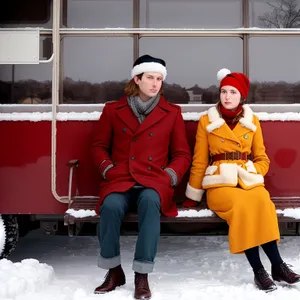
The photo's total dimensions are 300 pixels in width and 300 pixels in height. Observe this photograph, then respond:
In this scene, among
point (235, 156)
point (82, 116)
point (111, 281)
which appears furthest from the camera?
point (82, 116)

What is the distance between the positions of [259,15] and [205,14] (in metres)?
0.44

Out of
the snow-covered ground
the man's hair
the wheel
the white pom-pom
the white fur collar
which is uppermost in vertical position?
the white pom-pom

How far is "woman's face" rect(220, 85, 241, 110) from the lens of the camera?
12.1 feet

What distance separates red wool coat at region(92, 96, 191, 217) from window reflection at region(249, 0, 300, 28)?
1013 mm

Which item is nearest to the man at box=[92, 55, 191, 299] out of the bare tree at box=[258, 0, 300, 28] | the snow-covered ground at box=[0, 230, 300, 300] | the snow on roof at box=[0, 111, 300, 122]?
the snow on roof at box=[0, 111, 300, 122]

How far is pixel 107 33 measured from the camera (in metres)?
3.99

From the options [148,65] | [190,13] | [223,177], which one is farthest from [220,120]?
[190,13]

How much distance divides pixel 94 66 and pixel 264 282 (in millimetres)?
2081

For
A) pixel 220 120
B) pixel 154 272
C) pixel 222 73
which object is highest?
pixel 222 73

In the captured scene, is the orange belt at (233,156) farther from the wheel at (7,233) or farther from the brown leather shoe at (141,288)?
the wheel at (7,233)

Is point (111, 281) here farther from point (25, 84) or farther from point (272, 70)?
point (272, 70)

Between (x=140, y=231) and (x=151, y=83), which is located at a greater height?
(x=151, y=83)

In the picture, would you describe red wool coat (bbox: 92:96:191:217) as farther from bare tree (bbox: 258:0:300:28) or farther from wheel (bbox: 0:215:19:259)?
bare tree (bbox: 258:0:300:28)

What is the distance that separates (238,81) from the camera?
368 cm
